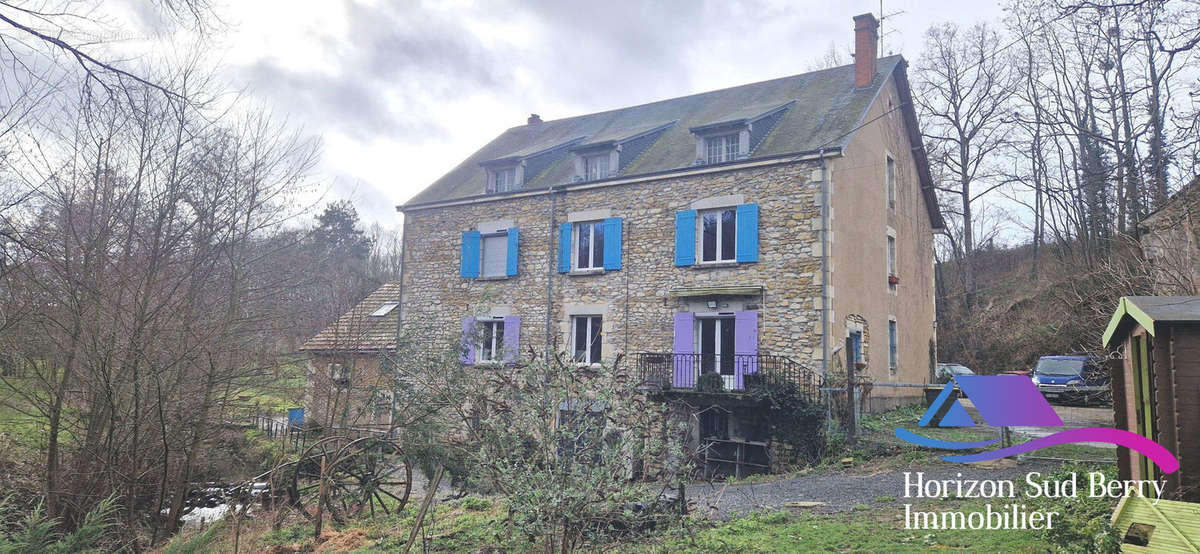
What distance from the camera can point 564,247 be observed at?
18266 mm

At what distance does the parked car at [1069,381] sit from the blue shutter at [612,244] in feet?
36.8

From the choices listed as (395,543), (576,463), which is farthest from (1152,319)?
(395,543)

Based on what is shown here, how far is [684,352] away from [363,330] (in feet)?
23.4

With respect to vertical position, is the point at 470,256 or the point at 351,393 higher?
the point at 470,256

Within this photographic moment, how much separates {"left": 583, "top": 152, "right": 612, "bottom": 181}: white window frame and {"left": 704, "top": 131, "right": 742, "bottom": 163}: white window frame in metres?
2.73

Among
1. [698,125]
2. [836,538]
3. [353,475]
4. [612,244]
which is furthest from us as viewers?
[698,125]

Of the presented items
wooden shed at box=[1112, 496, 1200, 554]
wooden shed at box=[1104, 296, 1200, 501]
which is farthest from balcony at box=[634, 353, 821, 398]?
wooden shed at box=[1112, 496, 1200, 554]

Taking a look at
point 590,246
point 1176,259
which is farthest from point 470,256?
point 1176,259

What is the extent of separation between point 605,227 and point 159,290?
394 inches

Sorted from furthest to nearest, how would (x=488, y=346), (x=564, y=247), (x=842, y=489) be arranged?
(x=564, y=247) < (x=842, y=489) < (x=488, y=346)

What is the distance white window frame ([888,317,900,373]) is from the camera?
1836 cm

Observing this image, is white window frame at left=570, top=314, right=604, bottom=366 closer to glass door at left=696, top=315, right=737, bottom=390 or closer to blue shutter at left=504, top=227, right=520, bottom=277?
blue shutter at left=504, top=227, right=520, bottom=277

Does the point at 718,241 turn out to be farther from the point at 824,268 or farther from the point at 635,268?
the point at 824,268

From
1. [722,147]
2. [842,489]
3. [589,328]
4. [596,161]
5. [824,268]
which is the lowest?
[842,489]
